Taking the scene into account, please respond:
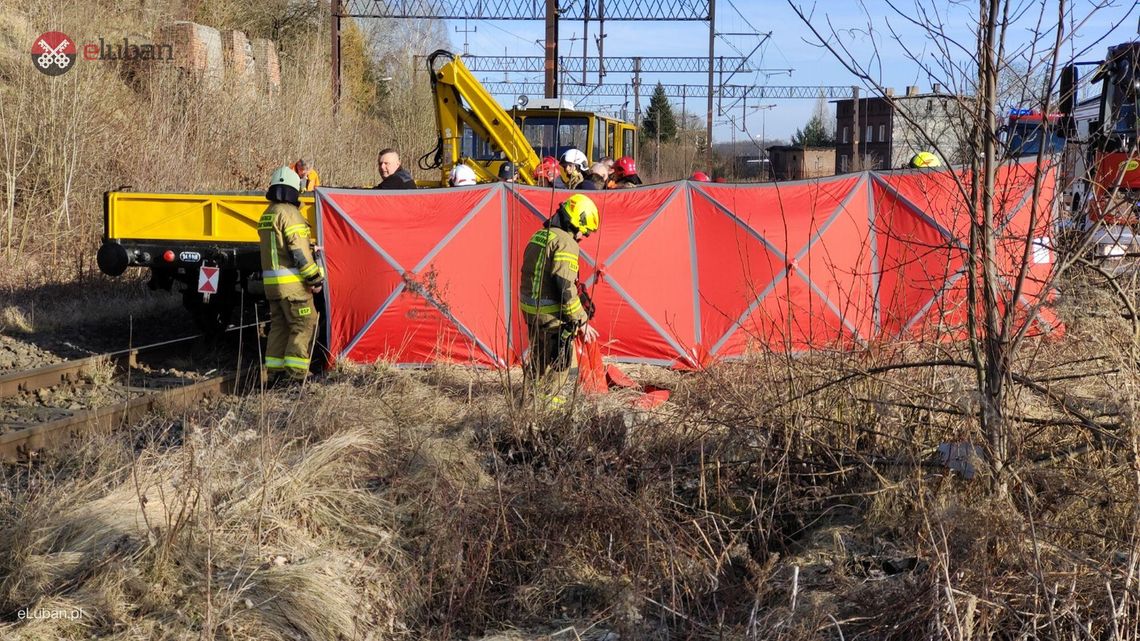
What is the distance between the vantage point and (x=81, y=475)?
5156mm

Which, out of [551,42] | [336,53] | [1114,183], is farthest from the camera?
[336,53]

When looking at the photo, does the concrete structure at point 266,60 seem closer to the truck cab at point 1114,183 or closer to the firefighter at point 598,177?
the firefighter at point 598,177

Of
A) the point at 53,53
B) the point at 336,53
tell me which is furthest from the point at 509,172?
the point at 336,53

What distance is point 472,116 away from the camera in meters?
14.8

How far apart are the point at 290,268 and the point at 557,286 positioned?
2.69m

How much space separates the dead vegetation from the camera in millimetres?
3920

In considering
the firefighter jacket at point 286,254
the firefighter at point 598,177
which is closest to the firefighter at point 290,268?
the firefighter jacket at point 286,254

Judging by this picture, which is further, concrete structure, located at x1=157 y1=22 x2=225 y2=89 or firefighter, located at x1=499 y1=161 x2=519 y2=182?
concrete structure, located at x1=157 y1=22 x2=225 y2=89

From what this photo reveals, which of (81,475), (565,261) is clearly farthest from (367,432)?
(565,261)

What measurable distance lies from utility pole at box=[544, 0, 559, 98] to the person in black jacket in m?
13.9

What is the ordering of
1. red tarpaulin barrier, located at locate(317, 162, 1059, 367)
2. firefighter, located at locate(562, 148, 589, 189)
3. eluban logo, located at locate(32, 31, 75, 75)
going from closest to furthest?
1. red tarpaulin barrier, located at locate(317, 162, 1059, 367)
2. firefighter, located at locate(562, 148, 589, 189)
3. eluban logo, located at locate(32, 31, 75, 75)

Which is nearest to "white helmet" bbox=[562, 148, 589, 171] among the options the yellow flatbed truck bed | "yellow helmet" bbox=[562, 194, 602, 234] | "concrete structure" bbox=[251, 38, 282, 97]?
the yellow flatbed truck bed
